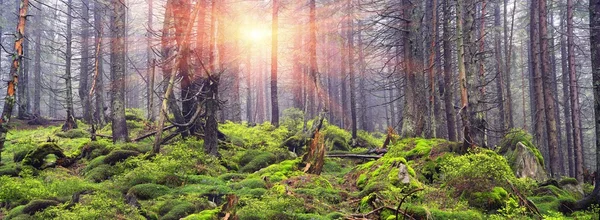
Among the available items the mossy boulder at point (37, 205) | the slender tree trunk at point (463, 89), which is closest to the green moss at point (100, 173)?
the mossy boulder at point (37, 205)

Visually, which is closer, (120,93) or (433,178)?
(433,178)

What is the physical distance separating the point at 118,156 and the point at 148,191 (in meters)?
3.49

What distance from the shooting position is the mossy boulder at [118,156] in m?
11.8

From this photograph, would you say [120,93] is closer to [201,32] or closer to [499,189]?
[201,32]

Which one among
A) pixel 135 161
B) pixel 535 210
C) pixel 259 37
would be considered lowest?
pixel 535 210

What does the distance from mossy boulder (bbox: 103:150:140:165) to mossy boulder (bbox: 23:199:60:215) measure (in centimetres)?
412

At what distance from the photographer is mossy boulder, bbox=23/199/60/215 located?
23.8ft

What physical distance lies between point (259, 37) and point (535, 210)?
29869 millimetres

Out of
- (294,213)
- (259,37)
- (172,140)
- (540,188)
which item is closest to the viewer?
(294,213)

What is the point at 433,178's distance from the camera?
33.5 ft

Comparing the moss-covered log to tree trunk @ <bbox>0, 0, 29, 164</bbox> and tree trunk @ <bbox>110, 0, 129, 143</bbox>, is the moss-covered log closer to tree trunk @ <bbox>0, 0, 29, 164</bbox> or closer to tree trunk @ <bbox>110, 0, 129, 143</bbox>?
tree trunk @ <bbox>0, 0, 29, 164</bbox>

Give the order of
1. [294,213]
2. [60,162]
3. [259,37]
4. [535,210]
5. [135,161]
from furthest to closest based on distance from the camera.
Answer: [259,37] → [60,162] → [135,161] → [535,210] → [294,213]

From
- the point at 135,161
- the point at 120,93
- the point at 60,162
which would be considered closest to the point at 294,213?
the point at 135,161

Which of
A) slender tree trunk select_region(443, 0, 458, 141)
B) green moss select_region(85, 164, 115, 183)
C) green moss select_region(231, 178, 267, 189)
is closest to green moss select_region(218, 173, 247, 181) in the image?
green moss select_region(231, 178, 267, 189)
